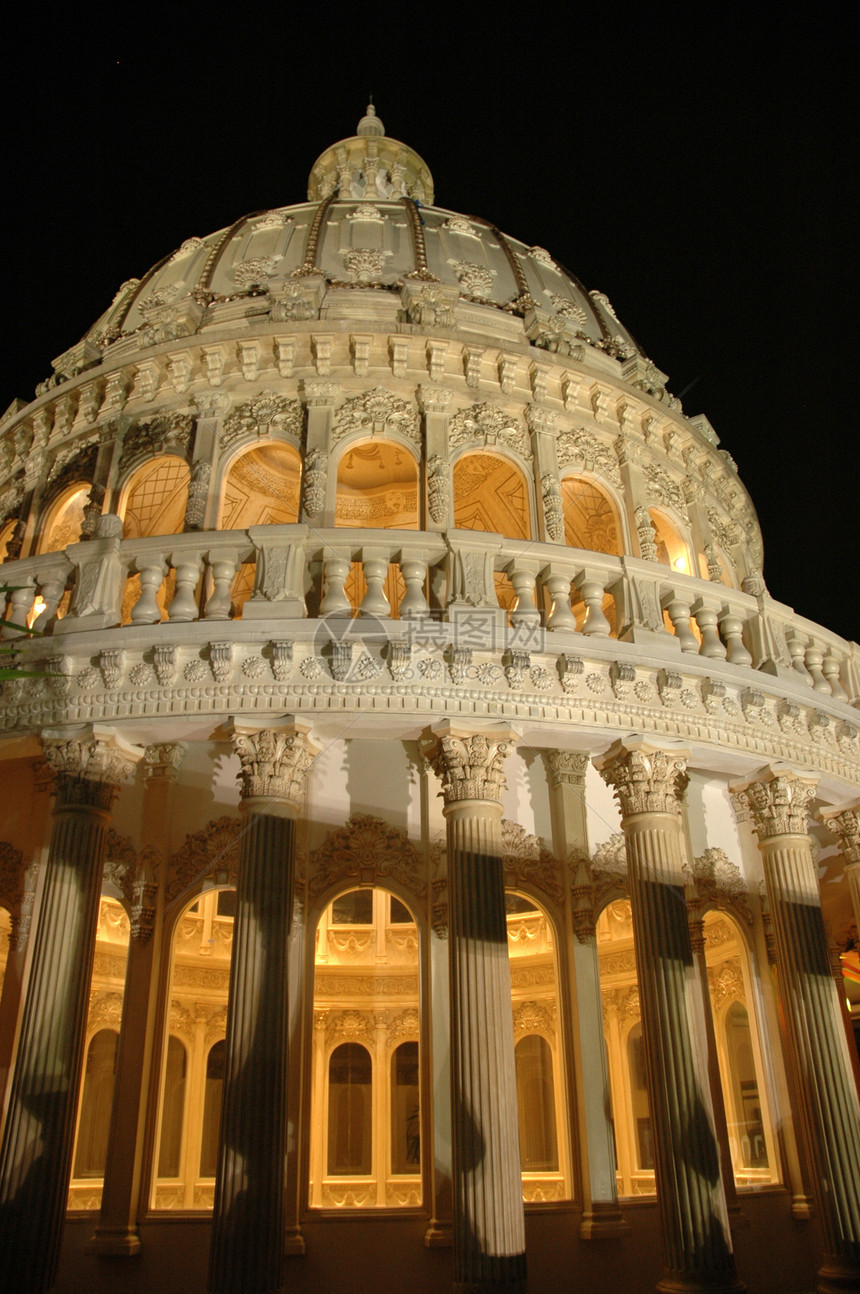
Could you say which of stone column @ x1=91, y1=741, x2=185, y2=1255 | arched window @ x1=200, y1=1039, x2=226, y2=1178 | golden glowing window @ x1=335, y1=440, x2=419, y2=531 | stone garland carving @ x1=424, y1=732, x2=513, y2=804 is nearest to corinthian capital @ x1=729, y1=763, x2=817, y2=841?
stone garland carving @ x1=424, y1=732, x2=513, y2=804

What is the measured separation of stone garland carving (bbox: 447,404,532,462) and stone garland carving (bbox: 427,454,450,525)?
0.90 metres

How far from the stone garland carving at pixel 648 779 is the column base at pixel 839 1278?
6.06m

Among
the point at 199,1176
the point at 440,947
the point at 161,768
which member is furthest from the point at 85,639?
the point at 199,1176

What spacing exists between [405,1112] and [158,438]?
14.5 meters

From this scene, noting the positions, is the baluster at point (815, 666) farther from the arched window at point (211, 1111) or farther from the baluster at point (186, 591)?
the arched window at point (211, 1111)

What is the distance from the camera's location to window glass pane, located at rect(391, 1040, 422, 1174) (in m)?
19.8

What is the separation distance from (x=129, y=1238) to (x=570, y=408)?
16962mm

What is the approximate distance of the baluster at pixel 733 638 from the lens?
15.6m

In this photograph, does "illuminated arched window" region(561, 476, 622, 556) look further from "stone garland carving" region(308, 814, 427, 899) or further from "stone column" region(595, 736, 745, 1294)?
"stone column" region(595, 736, 745, 1294)

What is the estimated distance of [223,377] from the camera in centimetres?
2047

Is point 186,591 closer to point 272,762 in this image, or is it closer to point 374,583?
Answer: point 374,583

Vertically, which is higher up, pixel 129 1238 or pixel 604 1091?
pixel 604 1091

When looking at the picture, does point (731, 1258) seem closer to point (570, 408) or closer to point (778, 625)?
point (778, 625)

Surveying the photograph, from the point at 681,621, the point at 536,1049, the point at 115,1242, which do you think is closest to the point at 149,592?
the point at 681,621
